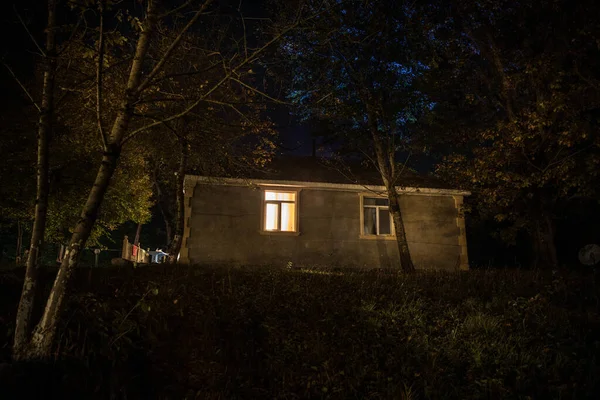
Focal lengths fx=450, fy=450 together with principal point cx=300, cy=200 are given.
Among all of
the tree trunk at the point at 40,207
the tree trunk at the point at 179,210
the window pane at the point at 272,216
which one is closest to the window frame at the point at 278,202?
the window pane at the point at 272,216

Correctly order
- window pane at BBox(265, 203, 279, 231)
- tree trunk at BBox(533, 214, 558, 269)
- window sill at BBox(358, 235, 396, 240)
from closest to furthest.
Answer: tree trunk at BBox(533, 214, 558, 269) → window sill at BBox(358, 235, 396, 240) → window pane at BBox(265, 203, 279, 231)

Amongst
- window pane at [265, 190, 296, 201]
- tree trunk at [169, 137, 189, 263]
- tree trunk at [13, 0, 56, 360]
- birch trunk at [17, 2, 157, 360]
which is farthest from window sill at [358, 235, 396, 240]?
tree trunk at [13, 0, 56, 360]

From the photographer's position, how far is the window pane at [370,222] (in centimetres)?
1803

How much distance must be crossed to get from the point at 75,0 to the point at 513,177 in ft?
45.8

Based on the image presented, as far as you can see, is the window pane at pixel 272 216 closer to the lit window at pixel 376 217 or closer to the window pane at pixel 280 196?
the window pane at pixel 280 196

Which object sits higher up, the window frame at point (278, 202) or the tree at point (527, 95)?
the tree at point (527, 95)

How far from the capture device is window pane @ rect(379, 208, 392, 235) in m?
18.2

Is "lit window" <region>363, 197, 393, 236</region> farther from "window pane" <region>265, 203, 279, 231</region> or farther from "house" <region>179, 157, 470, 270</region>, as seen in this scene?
"window pane" <region>265, 203, 279, 231</region>

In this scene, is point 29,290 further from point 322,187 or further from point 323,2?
point 322,187

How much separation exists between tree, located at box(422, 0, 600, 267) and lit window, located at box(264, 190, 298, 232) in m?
5.99

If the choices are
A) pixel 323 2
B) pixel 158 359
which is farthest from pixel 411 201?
pixel 158 359

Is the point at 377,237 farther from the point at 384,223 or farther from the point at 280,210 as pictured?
the point at 280,210

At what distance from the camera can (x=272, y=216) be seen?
59.0 feet

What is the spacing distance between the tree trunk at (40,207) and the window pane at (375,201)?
1286cm
